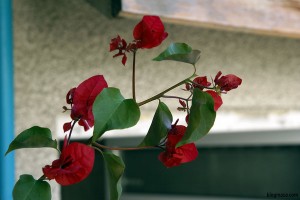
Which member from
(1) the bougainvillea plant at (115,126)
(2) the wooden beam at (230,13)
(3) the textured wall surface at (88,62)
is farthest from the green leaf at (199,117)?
(3) the textured wall surface at (88,62)

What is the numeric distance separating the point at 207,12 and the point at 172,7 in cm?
7

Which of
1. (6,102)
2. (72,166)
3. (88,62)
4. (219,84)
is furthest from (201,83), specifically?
(88,62)

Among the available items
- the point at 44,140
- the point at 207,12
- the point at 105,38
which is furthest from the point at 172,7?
the point at 44,140

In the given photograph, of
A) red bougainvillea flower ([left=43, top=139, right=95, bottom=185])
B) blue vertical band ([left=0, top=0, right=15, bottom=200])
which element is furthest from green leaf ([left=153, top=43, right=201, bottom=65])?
blue vertical band ([left=0, top=0, right=15, bottom=200])

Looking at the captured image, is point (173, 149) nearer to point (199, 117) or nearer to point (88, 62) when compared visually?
point (199, 117)

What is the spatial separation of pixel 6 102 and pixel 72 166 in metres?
0.47

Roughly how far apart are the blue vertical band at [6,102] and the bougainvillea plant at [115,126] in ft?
1.31

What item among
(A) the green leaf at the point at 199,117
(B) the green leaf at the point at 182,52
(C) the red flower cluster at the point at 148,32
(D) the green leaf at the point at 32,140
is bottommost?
(D) the green leaf at the point at 32,140

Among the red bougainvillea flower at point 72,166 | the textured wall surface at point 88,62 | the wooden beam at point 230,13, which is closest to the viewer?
the red bougainvillea flower at point 72,166

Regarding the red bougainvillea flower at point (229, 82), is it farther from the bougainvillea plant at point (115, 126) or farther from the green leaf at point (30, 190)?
the green leaf at point (30, 190)

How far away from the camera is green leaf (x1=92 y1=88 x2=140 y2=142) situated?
1.03 feet

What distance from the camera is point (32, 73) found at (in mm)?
894

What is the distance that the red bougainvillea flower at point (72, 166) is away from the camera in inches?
11.9

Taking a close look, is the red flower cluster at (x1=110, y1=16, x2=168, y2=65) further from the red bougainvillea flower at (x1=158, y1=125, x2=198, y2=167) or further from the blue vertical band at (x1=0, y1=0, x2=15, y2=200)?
the blue vertical band at (x1=0, y1=0, x2=15, y2=200)
